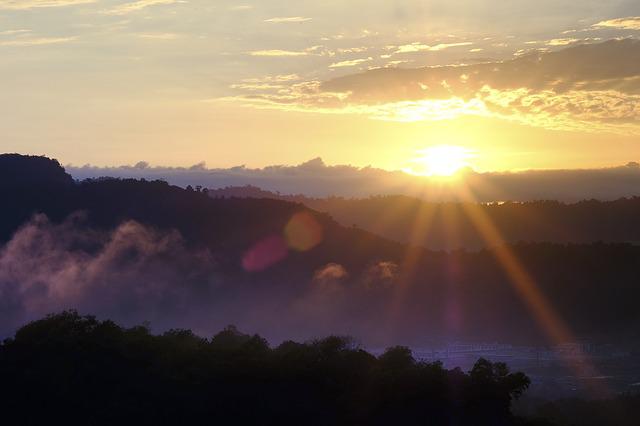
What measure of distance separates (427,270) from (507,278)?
22.8 m

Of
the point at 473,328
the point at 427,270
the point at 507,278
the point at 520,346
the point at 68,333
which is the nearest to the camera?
the point at 68,333

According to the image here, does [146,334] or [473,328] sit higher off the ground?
[146,334]

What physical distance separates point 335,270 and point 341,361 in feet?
462

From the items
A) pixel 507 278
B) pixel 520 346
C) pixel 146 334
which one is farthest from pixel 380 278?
pixel 146 334

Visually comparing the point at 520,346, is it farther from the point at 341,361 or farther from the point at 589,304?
the point at 341,361

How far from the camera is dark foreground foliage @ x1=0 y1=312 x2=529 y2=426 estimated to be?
53.4 m

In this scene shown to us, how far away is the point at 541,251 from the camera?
169375 mm

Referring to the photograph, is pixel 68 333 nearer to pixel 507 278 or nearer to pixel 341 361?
pixel 341 361

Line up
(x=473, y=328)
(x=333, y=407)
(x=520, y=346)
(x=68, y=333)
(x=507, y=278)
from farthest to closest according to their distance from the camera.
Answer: (x=507, y=278), (x=473, y=328), (x=520, y=346), (x=68, y=333), (x=333, y=407)

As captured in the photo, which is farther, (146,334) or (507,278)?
(507,278)

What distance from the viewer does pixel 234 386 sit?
5597 centimetres

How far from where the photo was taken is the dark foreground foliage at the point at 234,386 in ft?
175

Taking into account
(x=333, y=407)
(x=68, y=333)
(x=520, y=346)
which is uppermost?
(x=68, y=333)

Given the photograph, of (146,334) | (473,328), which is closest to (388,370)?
(146,334)
